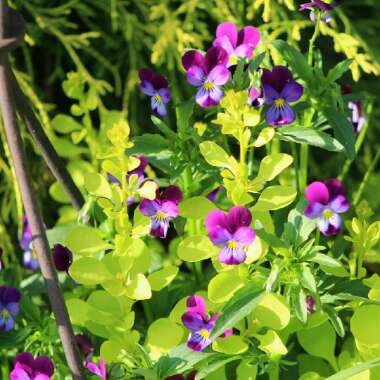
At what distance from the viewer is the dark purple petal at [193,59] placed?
103 centimetres

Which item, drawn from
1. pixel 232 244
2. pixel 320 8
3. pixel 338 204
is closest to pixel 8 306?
pixel 232 244

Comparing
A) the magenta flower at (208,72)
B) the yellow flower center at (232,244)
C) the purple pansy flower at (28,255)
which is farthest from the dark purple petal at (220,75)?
the purple pansy flower at (28,255)

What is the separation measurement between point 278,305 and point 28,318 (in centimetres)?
40

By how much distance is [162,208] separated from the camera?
101 centimetres

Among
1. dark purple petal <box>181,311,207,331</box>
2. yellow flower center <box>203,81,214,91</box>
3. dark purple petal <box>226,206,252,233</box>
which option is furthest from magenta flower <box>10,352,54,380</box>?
yellow flower center <box>203,81,214,91</box>

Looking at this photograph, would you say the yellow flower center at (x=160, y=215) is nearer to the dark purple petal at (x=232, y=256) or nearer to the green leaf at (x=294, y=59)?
the dark purple petal at (x=232, y=256)

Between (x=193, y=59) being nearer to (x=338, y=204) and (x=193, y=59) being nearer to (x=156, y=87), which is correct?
(x=156, y=87)

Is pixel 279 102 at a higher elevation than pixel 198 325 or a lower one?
higher

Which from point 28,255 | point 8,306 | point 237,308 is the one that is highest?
point 237,308

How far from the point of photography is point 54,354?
1.10 metres

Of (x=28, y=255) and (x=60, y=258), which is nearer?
(x=60, y=258)

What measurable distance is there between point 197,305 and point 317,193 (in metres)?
0.20

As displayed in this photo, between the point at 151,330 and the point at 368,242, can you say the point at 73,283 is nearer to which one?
the point at 151,330

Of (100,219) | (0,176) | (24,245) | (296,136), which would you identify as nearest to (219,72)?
(296,136)
